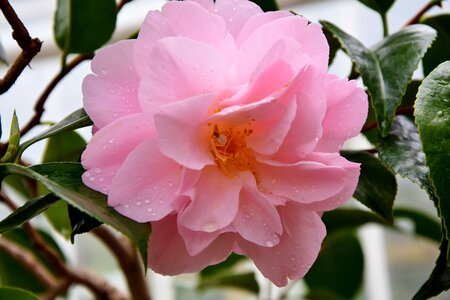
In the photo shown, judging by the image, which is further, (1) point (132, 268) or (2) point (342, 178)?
(1) point (132, 268)

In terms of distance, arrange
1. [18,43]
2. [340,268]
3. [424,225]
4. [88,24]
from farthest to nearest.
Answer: [340,268]
[424,225]
[88,24]
[18,43]

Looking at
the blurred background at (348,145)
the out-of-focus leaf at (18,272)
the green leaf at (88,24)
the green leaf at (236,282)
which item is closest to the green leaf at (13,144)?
the green leaf at (88,24)

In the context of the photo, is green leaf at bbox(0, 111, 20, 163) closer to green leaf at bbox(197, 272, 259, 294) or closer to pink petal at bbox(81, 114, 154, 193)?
pink petal at bbox(81, 114, 154, 193)

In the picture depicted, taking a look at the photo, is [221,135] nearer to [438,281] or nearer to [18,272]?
[438,281]

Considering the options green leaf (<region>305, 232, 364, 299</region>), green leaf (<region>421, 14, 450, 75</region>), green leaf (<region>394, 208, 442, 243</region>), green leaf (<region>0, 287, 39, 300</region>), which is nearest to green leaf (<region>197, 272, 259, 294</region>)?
green leaf (<region>305, 232, 364, 299</region>)

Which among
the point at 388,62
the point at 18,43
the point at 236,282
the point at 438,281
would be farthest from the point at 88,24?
the point at 236,282

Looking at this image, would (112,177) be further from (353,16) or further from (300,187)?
(353,16)

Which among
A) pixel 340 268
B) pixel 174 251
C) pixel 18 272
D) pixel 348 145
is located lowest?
pixel 348 145
